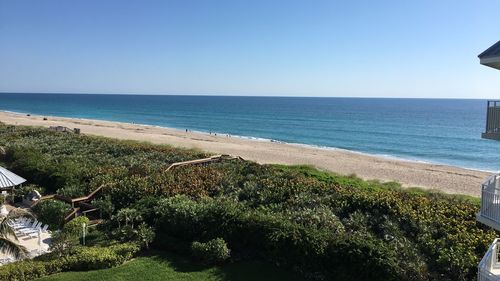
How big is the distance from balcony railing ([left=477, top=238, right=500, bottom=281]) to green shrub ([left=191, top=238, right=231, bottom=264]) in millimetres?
7230

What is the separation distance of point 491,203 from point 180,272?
28.3ft

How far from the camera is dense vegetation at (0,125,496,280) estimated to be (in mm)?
11953

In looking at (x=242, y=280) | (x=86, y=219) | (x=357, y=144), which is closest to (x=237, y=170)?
(x=86, y=219)

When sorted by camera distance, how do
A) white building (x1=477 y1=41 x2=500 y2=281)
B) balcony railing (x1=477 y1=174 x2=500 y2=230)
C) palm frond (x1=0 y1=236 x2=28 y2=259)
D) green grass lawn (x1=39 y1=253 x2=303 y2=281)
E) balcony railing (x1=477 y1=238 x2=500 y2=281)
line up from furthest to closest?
green grass lawn (x1=39 y1=253 x2=303 y2=281) < palm frond (x1=0 y1=236 x2=28 y2=259) < balcony railing (x1=477 y1=238 x2=500 y2=281) < balcony railing (x1=477 y1=174 x2=500 y2=230) < white building (x1=477 y1=41 x2=500 y2=281)

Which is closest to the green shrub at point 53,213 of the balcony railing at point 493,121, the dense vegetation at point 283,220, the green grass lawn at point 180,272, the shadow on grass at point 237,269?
the dense vegetation at point 283,220

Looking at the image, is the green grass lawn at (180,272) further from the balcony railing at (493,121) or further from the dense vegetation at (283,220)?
the balcony railing at (493,121)

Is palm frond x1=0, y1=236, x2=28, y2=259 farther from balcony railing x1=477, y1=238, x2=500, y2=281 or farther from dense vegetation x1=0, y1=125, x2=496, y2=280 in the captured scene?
balcony railing x1=477, y1=238, x2=500, y2=281

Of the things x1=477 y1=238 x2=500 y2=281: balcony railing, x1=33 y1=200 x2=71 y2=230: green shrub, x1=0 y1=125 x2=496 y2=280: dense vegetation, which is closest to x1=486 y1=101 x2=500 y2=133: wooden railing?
x1=477 y1=238 x2=500 y2=281: balcony railing

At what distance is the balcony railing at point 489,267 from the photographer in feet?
26.9

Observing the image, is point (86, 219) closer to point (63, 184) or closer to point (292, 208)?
point (63, 184)

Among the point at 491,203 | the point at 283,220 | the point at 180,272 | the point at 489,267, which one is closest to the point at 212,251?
the point at 180,272

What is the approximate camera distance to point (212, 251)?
1336 centimetres

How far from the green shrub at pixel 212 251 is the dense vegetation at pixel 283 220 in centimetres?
3

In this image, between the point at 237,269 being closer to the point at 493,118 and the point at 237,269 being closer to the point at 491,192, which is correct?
the point at 491,192
